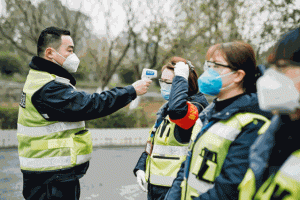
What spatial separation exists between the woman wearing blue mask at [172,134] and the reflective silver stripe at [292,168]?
1030 millimetres

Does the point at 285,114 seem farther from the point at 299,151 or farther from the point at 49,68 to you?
the point at 49,68

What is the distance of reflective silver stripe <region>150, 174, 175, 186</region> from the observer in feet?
7.33

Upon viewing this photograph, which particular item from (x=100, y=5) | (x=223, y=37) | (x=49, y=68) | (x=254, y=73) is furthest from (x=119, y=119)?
(x=254, y=73)

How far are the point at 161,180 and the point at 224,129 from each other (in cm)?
112

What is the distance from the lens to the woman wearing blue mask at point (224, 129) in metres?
1.28

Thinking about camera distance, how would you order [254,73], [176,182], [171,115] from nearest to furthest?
1. [254,73]
2. [176,182]
3. [171,115]

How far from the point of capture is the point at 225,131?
1.33 m

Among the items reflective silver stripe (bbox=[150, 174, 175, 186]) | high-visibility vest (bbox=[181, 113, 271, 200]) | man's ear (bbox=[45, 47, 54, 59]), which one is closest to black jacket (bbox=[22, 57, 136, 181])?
man's ear (bbox=[45, 47, 54, 59])

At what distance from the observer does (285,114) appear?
1.00 meters

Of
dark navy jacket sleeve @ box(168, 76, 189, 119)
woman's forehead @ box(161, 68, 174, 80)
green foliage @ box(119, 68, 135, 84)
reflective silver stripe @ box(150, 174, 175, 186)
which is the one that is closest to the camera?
dark navy jacket sleeve @ box(168, 76, 189, 119)

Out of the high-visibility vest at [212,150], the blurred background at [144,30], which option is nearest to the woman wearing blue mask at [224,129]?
the high-visibility vest at [212,150]

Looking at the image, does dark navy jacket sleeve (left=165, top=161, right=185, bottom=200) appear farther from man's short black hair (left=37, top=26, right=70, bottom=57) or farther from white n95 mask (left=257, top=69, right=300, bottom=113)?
man's short black hair (left=37, top=26, right=70, bottom=57)

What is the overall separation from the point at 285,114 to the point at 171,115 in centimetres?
105

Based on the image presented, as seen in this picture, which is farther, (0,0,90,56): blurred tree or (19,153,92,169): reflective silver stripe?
(0,0,90,56): blurred tree
